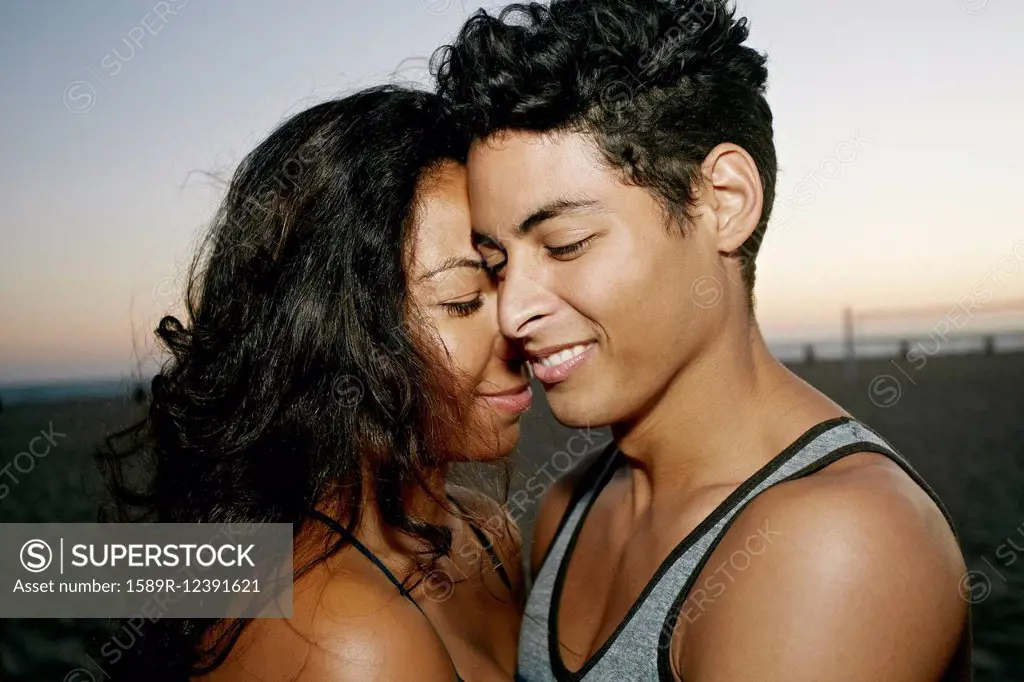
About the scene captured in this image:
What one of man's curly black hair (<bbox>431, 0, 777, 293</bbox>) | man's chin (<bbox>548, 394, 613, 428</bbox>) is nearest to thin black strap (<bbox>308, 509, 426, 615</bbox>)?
man's chin (<bbox>548, 394, 613, 428</bbox>)

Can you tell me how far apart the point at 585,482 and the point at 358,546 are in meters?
1.14

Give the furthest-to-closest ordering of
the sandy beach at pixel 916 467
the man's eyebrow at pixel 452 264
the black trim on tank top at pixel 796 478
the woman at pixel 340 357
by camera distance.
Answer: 1. the sandy beach at pixel 916 467
2. the man's eyebrow at pixel 452 264
3. the woman at pixel 340 357
4. the black trim on tank top at pixel 796 478

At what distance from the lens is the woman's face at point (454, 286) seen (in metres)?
2.99

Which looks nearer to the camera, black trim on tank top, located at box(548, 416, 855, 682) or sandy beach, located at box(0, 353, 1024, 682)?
black trim on tank top, located at box(548, 416, 855, 682)

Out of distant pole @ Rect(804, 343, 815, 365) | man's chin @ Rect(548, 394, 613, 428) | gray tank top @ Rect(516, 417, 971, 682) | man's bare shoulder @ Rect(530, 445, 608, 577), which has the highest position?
man's chin @ Rect(548, 394, 613, 428)

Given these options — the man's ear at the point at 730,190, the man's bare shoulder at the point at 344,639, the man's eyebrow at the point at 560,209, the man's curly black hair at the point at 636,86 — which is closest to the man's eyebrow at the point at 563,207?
the man's eyebrow at the point at 560,209

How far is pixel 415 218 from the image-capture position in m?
3.02

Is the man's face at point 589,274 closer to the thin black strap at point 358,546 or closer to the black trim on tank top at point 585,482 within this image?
the black trim on tank top at point 585,482

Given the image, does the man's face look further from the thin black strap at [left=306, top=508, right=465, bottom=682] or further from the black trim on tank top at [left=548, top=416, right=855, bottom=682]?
the thin black strap at [left=306, top=508, right=465, bottom=682]

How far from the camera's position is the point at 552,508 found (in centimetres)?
357

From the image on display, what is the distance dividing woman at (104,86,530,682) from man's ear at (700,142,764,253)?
2.80 feet

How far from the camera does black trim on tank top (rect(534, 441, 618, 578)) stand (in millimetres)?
3331

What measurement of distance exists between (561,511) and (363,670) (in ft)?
4.65

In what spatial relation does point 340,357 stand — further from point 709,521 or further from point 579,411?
point 709,521
